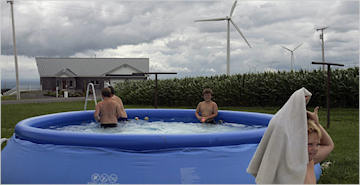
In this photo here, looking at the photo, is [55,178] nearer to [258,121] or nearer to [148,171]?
[148,171]

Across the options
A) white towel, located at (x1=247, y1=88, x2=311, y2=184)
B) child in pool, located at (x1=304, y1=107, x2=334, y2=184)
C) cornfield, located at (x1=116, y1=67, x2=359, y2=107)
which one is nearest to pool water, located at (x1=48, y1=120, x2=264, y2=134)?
child in pool, located at (x1=304, y1=107, x2=334, y2=184)

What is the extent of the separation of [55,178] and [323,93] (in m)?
13.3

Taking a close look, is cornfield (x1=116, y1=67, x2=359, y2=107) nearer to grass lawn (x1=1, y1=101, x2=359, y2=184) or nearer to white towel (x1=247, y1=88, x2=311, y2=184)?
grass lawn (x1=1, y1=101, x2=359, y2=184)

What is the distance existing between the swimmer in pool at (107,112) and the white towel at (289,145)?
200 inches

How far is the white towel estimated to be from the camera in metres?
1.99

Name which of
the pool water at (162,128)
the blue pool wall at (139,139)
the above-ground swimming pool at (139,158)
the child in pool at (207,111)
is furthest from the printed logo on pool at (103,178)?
the child in pool at (207,111)

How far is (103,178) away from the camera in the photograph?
12.4ft

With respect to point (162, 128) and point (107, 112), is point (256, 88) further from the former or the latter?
point (107, 112)

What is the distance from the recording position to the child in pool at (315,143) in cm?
217

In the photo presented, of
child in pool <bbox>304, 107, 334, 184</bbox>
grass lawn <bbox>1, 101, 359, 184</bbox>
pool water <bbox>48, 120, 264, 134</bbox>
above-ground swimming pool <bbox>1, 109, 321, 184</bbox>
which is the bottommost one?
grass lawn <bbox>1, 101, 359, 184</bbox>

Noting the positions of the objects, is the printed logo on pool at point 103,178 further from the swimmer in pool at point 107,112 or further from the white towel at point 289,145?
the swimmer in pool at point 107,112

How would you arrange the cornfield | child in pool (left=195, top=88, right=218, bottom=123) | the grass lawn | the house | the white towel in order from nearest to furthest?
the white towel → the grass lawn → child in pool (left=195, top=88, right=218, bottom=123) → the cornfield → the house

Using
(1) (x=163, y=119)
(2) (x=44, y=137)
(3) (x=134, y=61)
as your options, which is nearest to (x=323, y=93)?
(1) (x=163, y=119)

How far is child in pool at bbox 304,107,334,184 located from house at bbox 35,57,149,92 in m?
38.1
